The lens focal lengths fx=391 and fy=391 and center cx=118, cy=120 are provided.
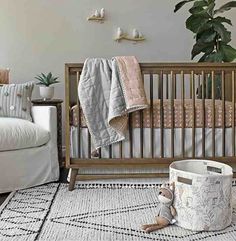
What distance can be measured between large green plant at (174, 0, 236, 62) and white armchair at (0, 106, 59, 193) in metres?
1.28

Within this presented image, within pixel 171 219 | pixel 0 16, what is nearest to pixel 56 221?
pixel 171 219

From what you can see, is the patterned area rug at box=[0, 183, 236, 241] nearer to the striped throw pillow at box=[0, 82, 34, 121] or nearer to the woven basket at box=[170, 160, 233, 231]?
the woven basket at box=[170, 160, 233, 231]

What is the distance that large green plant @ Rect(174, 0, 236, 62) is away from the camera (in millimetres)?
2941

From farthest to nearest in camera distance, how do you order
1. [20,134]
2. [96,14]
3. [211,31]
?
[96,14]
[211,31]
[20,134]

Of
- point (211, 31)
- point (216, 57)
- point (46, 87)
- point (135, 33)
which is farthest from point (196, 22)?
point (46, 87)

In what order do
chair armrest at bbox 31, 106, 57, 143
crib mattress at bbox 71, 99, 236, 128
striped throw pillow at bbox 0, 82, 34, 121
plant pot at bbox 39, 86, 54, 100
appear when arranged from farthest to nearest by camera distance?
plant pot at bbox 39, 86, 54, 100, striped throw pillow at bbox 0, 82, 34, 121, chair armrest at bbox 31, 106, 57, 143, crib mattress at bbox 71, 99, 236, 128

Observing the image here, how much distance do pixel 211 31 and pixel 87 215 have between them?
1.83 metres

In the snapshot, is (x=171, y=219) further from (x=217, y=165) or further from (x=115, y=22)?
(x=115, y=22)

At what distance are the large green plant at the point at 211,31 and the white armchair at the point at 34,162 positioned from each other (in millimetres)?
1281

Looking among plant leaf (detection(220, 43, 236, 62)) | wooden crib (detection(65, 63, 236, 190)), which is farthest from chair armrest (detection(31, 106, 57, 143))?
plant leaf (detection(220, 43, 236, 62))

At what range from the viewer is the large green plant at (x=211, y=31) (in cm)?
294

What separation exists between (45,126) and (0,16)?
1430 millimetres

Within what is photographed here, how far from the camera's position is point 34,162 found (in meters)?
2.50

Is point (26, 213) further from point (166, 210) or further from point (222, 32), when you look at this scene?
point (222, 32)
